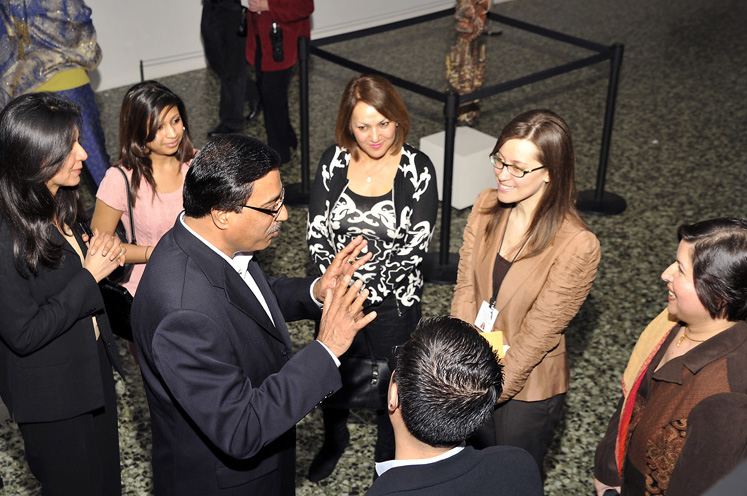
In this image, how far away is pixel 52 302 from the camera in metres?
2.45

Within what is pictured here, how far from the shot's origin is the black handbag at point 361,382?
2938mm

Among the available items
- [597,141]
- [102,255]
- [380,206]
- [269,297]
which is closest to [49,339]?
[102,255]

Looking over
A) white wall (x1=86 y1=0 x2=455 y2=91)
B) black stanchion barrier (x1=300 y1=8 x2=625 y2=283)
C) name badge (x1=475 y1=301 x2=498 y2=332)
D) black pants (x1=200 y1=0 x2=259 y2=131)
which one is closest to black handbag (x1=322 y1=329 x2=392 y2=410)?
name badge (x1=475 y1=301 x2=498 y2=332)

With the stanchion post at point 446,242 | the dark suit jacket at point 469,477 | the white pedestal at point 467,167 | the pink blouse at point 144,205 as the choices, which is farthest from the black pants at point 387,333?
the white pedestal at point 467,167

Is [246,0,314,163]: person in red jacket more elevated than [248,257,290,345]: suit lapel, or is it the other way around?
[246,0,314,163]: person in red jacket

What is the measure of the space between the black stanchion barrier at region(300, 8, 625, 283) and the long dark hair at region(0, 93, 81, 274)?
74.7 inches

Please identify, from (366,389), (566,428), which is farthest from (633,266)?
(366,389)

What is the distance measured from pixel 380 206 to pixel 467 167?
2449mm

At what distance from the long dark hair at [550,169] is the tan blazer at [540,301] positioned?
1.5 inches

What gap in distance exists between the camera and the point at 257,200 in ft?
6.74

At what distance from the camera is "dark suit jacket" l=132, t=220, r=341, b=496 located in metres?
1.91

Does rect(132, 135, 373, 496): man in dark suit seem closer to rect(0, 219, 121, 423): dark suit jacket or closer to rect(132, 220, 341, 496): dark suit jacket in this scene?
rect(132, 220, 341, 496): dark suit jacket

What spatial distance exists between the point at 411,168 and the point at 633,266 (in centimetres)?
228

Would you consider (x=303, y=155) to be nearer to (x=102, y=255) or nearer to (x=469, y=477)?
(x=102, y=255)
